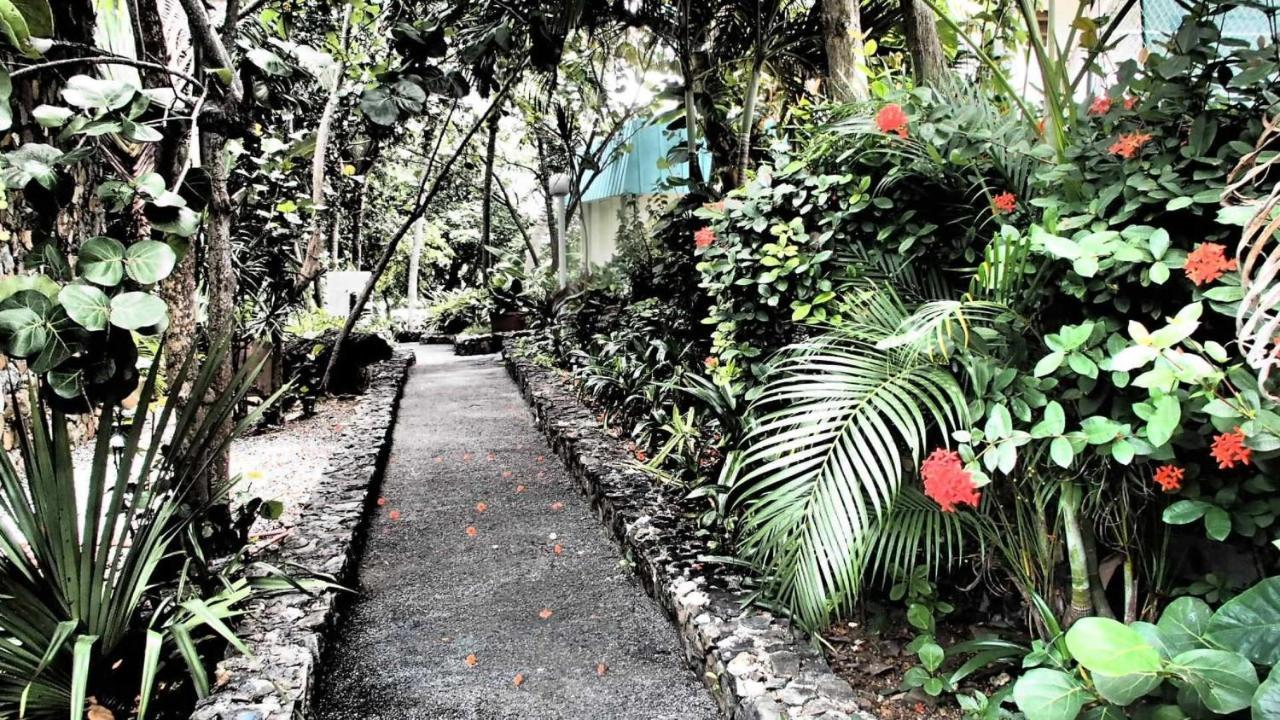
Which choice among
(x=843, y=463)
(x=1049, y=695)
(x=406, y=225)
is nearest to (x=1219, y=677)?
(x=1049, y=695)

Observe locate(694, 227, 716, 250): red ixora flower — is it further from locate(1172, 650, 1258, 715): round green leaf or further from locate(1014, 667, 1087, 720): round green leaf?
locate(1172, 650, 1258, 715): round green leaf

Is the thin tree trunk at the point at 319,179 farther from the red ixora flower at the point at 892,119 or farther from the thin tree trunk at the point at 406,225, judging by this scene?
the red ixora flower at the point at 892,119

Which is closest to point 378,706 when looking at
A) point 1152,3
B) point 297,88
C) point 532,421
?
point 532,421

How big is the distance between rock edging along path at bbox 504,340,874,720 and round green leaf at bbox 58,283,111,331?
1690 mm

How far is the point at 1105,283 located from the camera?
1.58 m

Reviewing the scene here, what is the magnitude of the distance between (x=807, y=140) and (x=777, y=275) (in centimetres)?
69

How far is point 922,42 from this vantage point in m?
3.49

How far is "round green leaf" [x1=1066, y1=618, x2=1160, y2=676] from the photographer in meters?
1.21

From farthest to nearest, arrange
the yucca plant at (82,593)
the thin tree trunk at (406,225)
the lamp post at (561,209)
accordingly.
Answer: the lamp post at (561,209)
the thin tree trunk at (406,225)
the yucca plant at (82,593)

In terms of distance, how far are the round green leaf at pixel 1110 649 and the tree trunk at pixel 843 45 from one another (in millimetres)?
2768

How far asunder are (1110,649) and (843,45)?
3051 millimetres

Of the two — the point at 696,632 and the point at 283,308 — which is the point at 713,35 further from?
the point at 696,632

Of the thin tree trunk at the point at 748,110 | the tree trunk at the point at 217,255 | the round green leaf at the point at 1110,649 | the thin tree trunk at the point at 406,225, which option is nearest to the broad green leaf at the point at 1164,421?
the round green leaf at the point at 1110,649

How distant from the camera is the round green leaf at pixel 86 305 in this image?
5.07 feet
